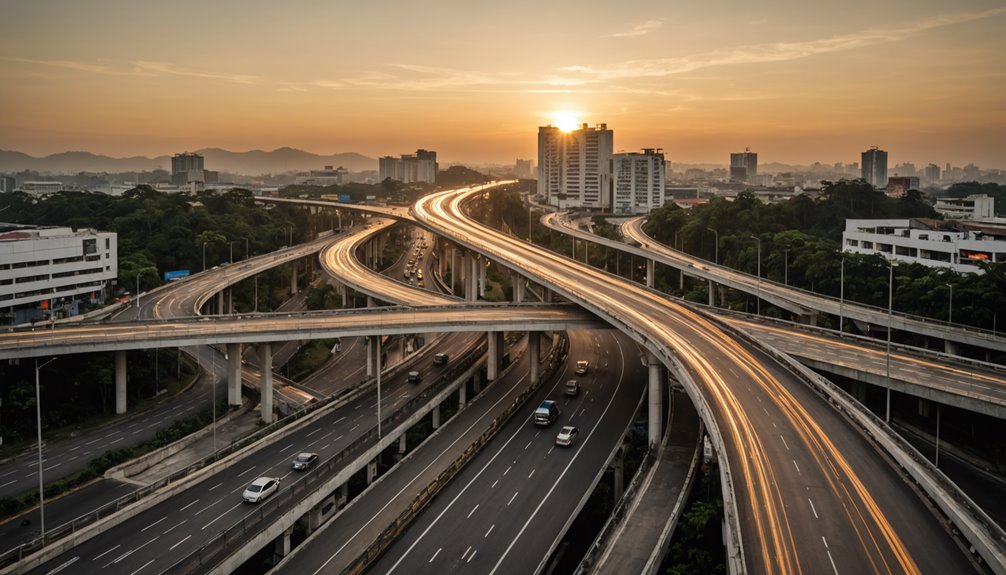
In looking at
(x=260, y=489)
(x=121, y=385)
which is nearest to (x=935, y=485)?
(x=260, y=489)

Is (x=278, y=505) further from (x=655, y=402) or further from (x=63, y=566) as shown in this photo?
(x=655, y=402)

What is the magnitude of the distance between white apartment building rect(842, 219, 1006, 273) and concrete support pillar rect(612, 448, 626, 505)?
56.0 m

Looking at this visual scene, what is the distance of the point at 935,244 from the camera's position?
85562 mm

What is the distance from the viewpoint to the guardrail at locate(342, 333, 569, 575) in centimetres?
3388

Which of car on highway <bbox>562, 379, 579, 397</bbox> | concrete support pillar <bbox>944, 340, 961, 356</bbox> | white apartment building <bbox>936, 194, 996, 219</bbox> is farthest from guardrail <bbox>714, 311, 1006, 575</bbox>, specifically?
white apartment building <bbox>936, 194, 996, 219</bbox>

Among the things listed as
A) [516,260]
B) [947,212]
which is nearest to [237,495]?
[516,260]

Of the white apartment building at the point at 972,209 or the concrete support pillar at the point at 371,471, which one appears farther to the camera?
the white apartment building at the point at 972,209

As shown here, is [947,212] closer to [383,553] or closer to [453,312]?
[453,312]

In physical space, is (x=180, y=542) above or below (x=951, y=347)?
below

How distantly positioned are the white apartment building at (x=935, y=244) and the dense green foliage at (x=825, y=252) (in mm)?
4878

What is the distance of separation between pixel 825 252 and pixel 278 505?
70.4 metres

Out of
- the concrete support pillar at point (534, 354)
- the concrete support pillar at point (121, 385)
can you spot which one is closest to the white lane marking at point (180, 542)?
the concrete support pillar at point (121, 385)

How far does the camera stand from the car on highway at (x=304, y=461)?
142ft

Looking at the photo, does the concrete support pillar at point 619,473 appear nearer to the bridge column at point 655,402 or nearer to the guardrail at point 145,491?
the bridge column at point 655,402
